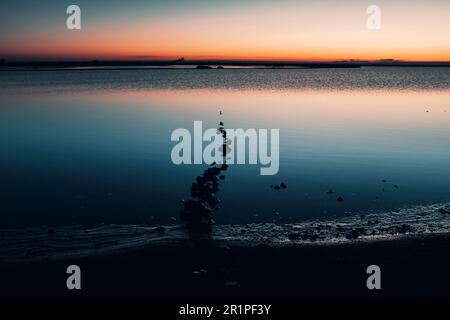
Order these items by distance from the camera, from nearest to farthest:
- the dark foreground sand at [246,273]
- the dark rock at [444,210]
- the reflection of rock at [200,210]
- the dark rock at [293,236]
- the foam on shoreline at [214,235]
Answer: the dark foreground sand at [246,273], the foam on shoreline at [214,235], the dark rock at [293,236], the reflection of rock at [200,210], the dark rock at [444,210]

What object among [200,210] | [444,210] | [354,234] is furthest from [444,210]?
[200,210]

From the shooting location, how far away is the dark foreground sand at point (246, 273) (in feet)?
35.9

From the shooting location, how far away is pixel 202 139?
34562mm

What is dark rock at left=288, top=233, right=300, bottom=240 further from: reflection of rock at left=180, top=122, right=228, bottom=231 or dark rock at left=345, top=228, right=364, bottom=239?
reflection of rock at left=180, top=122, right=228, bottom=231

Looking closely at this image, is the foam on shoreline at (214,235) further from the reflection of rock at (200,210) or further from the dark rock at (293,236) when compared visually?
the reflection of rock at (200,210)

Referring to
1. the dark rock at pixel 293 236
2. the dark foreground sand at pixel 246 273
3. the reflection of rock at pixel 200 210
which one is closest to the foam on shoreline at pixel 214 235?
the dark rock at pixel 293 236

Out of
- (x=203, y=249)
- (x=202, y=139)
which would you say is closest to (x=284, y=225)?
(x=203, y=249)

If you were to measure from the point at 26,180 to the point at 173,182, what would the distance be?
23.9 feet

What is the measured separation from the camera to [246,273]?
39.0 ft

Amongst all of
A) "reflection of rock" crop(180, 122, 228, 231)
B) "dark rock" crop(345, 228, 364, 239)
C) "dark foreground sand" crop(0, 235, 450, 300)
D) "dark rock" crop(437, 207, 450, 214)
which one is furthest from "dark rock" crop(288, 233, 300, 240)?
"dark rock" crop(437, 207, 450, 214)

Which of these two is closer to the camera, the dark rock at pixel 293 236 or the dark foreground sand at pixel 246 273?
the dark foreground sand at pixel 246 273

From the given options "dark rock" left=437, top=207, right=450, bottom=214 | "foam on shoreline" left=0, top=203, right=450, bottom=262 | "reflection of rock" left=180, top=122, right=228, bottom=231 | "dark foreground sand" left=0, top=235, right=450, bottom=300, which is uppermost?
"reflection of rock" left=180, top=122, right=228, bottom=231

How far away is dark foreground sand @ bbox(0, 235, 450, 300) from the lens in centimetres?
1095

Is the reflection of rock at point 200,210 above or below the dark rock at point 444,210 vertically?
above
